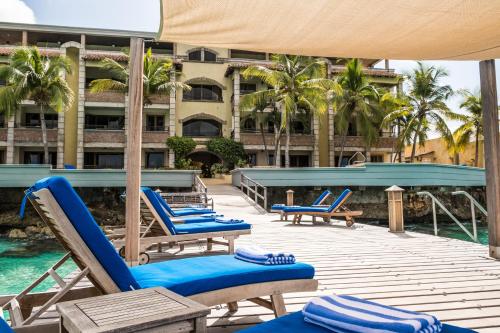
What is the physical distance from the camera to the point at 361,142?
30453 mm

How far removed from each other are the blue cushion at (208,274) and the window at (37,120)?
29.0m

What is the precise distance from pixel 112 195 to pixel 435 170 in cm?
1806

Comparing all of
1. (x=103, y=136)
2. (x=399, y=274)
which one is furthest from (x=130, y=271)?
(x=103, y=136)

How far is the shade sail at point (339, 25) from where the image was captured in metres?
3.31

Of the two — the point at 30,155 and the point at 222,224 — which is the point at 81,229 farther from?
the point at 30,155

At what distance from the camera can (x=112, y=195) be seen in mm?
19922

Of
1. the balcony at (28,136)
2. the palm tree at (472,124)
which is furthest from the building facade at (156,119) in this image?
the palm tree at (472,124)

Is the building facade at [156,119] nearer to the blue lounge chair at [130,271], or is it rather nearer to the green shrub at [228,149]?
the green shrub at [228,149]

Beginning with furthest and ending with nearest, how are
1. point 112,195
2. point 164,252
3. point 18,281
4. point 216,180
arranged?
point 216,180
point 112,195
point 18,281
point 164,252

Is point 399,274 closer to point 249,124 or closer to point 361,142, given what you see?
point 249,124

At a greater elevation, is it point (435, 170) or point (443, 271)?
point (435, 170)

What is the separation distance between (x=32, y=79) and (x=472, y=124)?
31833mm

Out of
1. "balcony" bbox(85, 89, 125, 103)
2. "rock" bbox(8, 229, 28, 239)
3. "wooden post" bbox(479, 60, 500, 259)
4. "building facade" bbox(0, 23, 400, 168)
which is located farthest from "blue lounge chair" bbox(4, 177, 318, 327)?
"balcony" bbox(85, 89, 125, 103)

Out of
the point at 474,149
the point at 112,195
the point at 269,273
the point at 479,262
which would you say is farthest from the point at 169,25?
the point at 474,149
